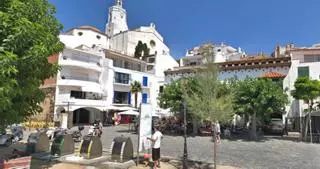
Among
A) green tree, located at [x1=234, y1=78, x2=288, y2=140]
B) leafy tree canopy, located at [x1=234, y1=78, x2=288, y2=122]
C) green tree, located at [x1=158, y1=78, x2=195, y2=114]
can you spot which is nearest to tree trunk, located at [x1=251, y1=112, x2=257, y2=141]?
green tree, located at [x1=234, y1=78, x2=288, y2=140]

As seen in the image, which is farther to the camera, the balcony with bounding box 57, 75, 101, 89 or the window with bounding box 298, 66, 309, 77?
the balcony with bounding box 57, 75, 101, 89

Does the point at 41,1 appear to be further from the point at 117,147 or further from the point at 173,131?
the point at 173,131

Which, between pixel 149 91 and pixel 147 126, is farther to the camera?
pixel 149 91

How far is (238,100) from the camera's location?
83.0ft

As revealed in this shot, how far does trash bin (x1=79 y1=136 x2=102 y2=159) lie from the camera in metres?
12.6

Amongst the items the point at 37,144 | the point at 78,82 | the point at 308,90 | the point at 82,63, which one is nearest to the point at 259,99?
the point at 308,90

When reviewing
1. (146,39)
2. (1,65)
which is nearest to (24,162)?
(1,65)

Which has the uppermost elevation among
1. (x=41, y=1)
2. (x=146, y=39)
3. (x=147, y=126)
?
(x=146, y=39)

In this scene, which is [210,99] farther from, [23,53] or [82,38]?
[82,38]

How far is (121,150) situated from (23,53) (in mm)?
5926

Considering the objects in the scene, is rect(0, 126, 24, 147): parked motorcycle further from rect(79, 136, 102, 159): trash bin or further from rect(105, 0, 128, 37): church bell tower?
rect(105, 0, 128, 37): church bell tower

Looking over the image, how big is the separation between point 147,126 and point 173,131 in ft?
61.6

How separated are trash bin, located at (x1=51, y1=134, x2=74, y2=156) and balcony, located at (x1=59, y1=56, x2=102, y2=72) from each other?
26.7 meters

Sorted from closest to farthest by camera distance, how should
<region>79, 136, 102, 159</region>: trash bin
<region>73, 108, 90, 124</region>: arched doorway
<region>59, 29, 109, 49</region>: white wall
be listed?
<region>79, 136, 102, 159</region>: trash bin
<region>73, 108, 90, 124</region>: arched doorway
<region>59, 29, 109, 49</region>: white wall
